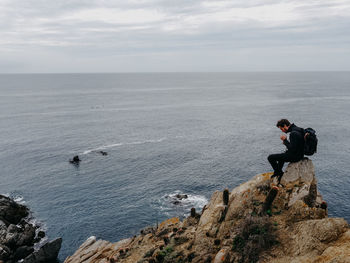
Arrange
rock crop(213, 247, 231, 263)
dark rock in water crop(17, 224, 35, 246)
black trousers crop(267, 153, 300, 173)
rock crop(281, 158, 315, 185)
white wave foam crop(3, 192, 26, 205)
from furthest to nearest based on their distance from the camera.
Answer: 1. white wave foam crop(3, 192, 26, 205)
2. dark rock in water crop(17, 224, 35, 246)
3. rock crop(281, 158, 315, 185)
4. black trousers crop(267, 153, 300, 173)
5. rock crop(213, 247, 231, 263)

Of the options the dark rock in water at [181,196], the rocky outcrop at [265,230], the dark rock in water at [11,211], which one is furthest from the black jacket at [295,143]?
the dark rock in water at [11,211]

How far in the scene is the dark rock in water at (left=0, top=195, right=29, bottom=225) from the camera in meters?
47.8

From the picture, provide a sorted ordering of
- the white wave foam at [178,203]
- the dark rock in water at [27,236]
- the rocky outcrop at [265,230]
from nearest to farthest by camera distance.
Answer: the rocky outcrop at [265,230], the dark rock in water at [27,236], the white wave foam at [178,203]

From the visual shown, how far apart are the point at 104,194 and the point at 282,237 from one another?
4817 centimetres

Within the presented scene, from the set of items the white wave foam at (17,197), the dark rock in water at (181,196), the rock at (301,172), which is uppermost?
the rock at (301,172)

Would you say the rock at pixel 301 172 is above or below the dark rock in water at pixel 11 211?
above

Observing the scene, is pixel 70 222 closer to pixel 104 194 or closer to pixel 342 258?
pixel 104 194

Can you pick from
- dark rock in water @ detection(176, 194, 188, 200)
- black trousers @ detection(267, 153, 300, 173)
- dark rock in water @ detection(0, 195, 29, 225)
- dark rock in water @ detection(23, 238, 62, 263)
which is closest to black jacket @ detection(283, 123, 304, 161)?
black trousers @ detection(267, 153, 300, 173)

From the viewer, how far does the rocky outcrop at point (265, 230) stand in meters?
14.1

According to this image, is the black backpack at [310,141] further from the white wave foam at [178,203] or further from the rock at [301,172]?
the white wave foam at [178,203]

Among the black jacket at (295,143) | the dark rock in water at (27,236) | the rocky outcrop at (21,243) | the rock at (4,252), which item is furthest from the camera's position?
the dark rock in water at (27,236)

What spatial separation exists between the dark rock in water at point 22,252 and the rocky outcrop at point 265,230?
25562mm

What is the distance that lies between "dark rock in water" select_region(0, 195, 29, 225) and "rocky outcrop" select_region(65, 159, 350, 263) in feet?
115

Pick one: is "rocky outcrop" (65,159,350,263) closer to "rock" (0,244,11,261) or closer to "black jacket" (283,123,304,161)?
"black jacket" (283,123,304,161)
